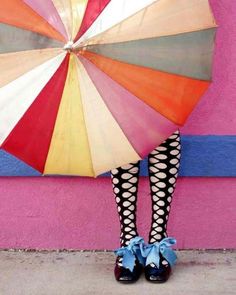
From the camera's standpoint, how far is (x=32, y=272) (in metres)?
3.15

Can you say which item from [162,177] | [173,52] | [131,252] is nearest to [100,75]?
[173,52]

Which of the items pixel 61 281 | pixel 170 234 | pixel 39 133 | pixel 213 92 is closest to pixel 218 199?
pixel 170 234

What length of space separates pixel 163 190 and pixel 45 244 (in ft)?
2.76

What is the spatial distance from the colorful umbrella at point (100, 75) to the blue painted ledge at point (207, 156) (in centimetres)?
80

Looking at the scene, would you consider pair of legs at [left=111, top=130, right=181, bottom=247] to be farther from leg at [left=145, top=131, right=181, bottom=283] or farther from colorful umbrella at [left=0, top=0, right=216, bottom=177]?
colorful umbrella at [left=0, top=0, right=216, bottom=177]

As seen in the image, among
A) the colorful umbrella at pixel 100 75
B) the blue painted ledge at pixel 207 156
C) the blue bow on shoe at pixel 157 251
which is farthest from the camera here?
the blue painted ledge at pixel 207 156

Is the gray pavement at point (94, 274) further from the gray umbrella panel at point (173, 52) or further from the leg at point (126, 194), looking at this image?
the gray umbrella panel at point (173, 52)

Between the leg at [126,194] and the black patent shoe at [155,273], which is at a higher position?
the leg at [126,194]

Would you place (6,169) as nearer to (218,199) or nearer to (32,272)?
(32,272)

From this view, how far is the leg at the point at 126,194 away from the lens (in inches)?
114

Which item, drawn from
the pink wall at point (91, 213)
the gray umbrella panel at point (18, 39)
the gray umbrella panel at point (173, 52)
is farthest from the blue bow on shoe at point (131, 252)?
the gray umbrella panel at point (18, 39)

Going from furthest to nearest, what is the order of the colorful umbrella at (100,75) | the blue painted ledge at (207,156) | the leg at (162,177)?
the blue painted ledge at (207,156) → the leg at (162,177) → the colorful umbrella at (100,75)

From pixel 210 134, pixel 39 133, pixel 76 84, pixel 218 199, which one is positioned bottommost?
pixel 218 199

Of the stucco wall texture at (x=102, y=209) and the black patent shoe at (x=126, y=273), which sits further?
the stucco wall texture at (x=102, y=209)
